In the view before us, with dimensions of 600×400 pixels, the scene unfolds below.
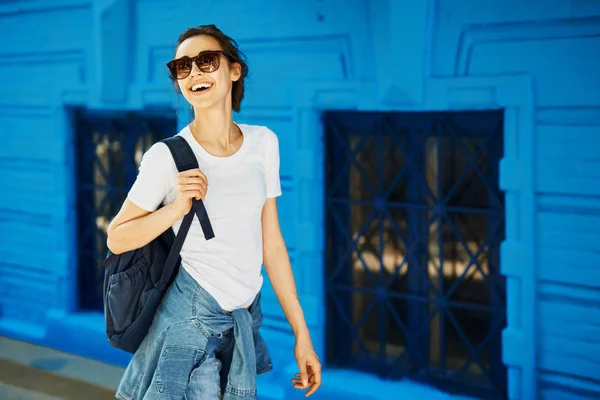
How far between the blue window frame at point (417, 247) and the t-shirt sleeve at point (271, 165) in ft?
6.38

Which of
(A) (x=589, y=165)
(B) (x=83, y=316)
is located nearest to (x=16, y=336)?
(B) (x=83, y=316)

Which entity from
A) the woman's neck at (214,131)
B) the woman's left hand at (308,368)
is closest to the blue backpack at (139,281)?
the woman's neck at (214,131)

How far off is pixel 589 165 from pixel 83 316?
421cm

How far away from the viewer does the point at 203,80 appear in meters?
2.48

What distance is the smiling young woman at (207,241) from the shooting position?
235cm

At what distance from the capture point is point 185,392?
2.40 m

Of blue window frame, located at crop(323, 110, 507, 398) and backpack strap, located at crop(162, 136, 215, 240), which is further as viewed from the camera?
blue window frame, located at crop(323, 110, 507, 398)

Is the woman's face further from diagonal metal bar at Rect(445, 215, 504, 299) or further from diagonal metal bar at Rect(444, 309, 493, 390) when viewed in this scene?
diagonal metal bar at Rect(444, 309, 493, 390)

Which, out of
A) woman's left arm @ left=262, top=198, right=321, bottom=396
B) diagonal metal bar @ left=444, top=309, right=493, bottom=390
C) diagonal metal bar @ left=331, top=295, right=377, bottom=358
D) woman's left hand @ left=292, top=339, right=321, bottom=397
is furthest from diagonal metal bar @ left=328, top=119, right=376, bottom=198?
woman's left hand @ left=292, top=339, right=321, bottom=397

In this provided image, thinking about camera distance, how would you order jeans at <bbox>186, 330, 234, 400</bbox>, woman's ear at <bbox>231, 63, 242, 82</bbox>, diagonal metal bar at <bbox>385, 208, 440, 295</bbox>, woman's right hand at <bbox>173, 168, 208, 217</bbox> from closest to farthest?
woman's right hand at <bbox>173, 168, 208, 217</bbox>
jeans at <bbox>186, 330, 234, 400</bbox>
woman's ear at <bbox>231, 63, 242, 82</bbox>
diagonal metal bar at <bbox>385, 208, 440, 295</bbox>

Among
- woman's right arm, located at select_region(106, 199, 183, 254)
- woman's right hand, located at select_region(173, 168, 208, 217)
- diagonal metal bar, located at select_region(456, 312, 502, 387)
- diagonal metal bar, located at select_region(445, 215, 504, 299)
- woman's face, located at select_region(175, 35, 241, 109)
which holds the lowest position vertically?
diagonal metal bar, located at select_region(456, 312, 502, 387)

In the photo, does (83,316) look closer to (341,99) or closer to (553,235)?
(341,99)

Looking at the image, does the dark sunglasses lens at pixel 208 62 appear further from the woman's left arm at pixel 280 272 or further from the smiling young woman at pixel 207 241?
the woman's left arm at pixel 280 272

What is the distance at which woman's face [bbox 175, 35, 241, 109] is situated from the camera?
8.14 feet
